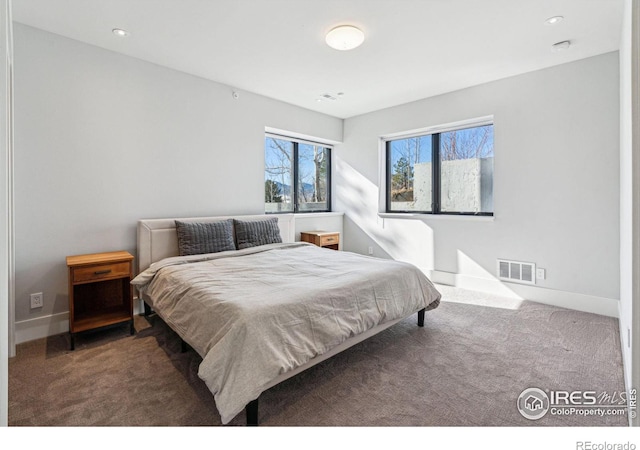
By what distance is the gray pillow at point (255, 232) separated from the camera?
357 centimetres

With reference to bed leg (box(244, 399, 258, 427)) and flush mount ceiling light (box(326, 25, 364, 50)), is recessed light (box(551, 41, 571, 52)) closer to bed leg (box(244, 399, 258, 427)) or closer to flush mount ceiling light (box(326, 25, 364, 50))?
flush mount ceiling light (box(326, 25, 364, 50))

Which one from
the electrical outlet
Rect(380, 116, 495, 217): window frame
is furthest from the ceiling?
the electrical outlet

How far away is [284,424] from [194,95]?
3450 mm

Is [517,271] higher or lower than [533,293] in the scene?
higher

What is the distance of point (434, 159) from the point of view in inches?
177

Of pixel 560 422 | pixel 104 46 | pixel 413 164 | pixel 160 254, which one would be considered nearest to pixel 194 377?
pixel 160 254

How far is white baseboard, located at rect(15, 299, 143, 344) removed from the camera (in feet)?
8.45

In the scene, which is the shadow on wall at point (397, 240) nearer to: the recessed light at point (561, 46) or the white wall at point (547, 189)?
the white wall at point (547, 189)

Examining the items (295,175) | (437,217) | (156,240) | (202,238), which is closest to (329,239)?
(295,175)

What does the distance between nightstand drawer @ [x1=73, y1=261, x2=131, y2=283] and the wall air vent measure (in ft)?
13.4

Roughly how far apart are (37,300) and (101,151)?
4.70ft

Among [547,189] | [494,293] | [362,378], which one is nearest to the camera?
[362,378]

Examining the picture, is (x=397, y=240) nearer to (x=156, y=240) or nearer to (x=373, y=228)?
(x=373, y=228)

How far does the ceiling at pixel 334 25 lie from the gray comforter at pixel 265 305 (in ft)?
6.62
